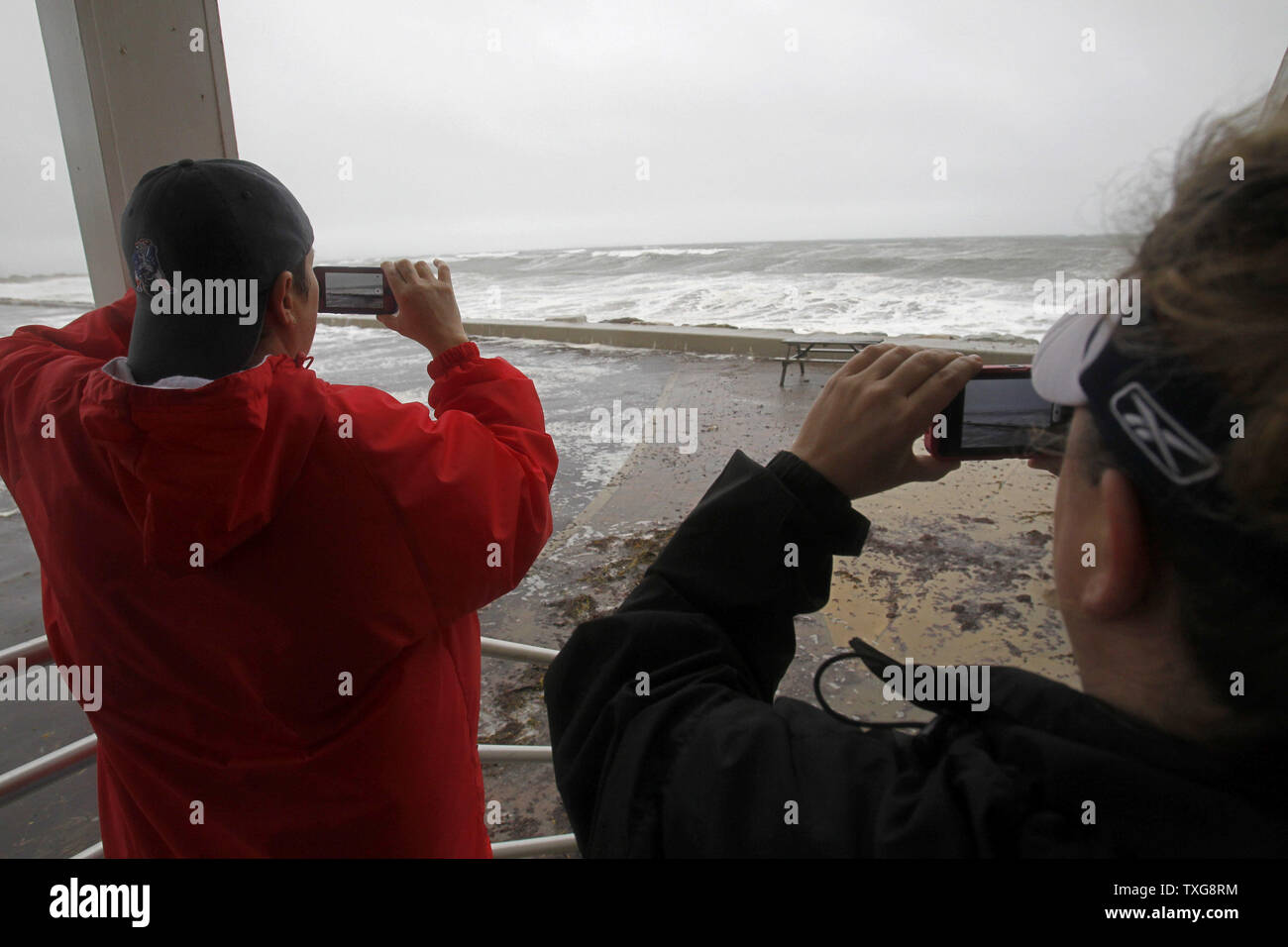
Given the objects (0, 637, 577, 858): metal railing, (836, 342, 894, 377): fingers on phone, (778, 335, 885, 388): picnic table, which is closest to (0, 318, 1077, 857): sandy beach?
(836, 342, 894, 377): fingers on phone

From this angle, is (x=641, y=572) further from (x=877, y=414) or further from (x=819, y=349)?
(x=819, y=349)

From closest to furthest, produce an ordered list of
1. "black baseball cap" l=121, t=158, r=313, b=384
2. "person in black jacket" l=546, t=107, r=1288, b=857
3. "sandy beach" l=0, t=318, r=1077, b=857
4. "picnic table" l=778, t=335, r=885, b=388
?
"person in black jacket" l=546, t=107, r=1288, b=857
"black baseball cap" l=121, t=158, r=313, b=384
"sandy beach" l=0, t=318, r=1077, b=857
"picnic table" l=778, t=335, r=885, b=388

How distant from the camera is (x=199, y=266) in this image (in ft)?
Answer: 2.70

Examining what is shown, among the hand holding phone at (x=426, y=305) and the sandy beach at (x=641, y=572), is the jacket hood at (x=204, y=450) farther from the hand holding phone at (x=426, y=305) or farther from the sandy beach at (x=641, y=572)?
the sandy beach at (x=641, y=572)

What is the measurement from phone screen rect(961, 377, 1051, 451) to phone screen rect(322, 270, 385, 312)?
3.02 ft

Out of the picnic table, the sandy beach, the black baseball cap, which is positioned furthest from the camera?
the picnic table

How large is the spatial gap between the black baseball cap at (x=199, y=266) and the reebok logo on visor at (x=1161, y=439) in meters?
0.86

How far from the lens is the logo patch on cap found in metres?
0.82

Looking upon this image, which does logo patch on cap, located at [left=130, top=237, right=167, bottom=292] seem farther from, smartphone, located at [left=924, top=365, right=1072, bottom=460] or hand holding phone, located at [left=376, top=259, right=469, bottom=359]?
smartphone, located at [left=924, top=365, right=1072, bottom=460]

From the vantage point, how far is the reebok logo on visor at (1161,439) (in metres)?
0.42

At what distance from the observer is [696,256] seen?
101ft

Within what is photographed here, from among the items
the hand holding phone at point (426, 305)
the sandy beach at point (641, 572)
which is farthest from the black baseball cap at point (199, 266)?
the sandy beach at point (641, 572)
